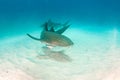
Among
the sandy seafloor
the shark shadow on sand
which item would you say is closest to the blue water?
the sandy seafloor

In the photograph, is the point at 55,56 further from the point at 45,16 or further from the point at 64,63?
the point at 45,16

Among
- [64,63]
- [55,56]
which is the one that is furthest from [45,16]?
[64,63]

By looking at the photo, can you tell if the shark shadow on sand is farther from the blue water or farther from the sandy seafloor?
the blue water

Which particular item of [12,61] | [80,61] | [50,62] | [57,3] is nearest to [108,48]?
[80,61]

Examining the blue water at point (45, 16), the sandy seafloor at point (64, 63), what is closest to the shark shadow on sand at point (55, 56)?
the sandy seafloor at point (64, 63)

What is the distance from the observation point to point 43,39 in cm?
601

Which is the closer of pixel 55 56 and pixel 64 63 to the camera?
pixel 64 63

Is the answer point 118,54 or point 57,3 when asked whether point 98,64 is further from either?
point 57,3

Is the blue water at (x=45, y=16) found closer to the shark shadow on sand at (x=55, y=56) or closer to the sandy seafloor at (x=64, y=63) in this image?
the sandy seafloor at (x=64, y=63)

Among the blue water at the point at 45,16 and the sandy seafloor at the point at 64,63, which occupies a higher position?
the blue water at the point at 45,16

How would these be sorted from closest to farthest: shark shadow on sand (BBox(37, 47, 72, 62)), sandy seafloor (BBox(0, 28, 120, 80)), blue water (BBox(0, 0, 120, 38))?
sandy seafloor (BBox(0, 28, 120, 80)) < shark shadow on sand (BBox(37, 47, 72, 62)) < blue water (BBox(0, 0, 120, 38))

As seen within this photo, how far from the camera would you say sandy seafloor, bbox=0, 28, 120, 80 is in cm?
498

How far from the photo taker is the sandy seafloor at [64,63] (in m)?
4.98

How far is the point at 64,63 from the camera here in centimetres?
588
